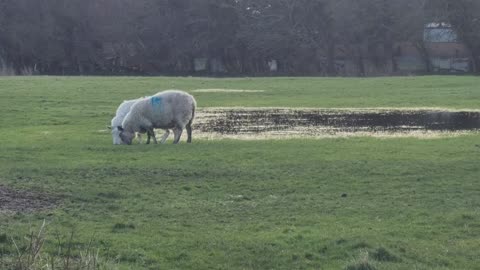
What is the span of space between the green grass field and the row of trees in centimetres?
5794

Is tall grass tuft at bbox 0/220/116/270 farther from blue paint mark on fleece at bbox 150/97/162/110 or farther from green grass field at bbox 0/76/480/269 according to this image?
blue paint mark on fleece at bbox 150/97/162/110

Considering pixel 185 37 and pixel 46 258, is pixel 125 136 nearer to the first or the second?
pixel 46 258

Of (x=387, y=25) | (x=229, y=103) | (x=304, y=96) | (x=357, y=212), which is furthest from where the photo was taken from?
(x=387, y=25)

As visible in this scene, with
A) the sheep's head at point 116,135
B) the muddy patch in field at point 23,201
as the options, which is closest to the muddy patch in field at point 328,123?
the sheep's head at point 116,135

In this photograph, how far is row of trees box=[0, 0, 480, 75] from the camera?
82188 millimetres

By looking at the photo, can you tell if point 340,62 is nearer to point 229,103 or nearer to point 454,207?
point 229,103

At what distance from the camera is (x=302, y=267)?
9742mm

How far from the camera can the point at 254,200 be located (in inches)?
544

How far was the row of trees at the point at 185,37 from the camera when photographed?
82.2 meters

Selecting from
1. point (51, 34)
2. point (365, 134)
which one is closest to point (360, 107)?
point (365, 134)

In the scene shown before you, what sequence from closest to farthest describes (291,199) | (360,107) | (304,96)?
1. (291,199)
2. (360,107)
3. (304,96)

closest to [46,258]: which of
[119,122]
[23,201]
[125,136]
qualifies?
[23,201]

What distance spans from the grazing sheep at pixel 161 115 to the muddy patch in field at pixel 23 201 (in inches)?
373

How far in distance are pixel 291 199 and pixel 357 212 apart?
1540 mm
